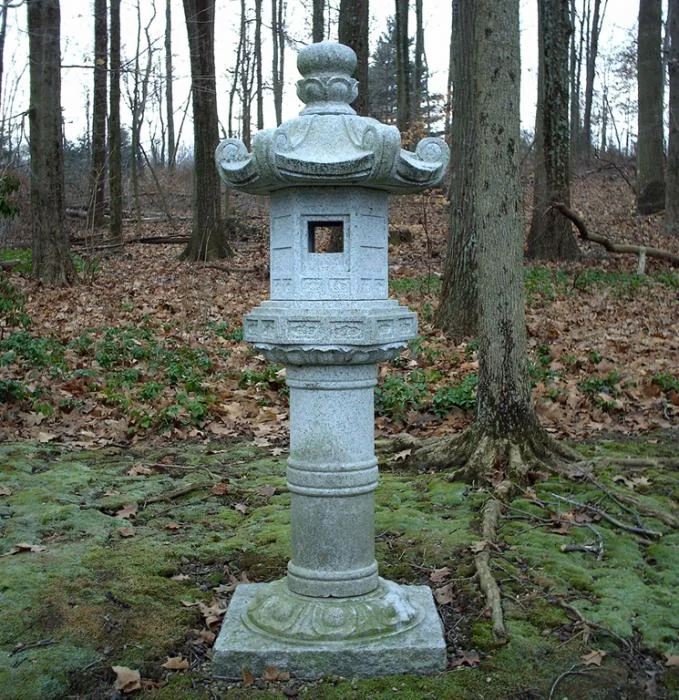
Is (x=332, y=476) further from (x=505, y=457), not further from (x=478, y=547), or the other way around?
(x=505, y=457)

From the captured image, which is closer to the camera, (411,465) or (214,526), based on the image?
(214,526)

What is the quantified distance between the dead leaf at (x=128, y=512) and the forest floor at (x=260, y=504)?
0.09 feet

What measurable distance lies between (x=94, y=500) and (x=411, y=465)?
2588 millimetres

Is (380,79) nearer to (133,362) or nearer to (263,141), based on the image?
(133,362)

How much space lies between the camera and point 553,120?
14.9m

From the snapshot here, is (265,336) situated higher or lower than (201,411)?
higher

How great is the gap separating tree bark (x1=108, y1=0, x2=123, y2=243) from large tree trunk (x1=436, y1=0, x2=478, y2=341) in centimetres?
1203

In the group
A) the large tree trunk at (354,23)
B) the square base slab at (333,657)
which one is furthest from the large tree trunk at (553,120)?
the square base slab at (333,657)

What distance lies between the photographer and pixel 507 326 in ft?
20.6

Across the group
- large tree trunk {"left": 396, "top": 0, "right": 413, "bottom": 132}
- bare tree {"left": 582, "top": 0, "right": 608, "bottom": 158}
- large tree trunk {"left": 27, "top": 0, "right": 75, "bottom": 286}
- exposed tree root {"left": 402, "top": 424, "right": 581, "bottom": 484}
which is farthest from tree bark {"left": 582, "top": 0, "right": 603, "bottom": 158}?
exposed tree root {"left": 402, "top": 424, "right": 581, "bottom": 484}

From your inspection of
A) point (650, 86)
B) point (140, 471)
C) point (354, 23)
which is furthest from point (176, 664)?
point (650, 86)

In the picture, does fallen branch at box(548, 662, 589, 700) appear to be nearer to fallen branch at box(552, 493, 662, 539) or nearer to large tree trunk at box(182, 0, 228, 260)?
fallen branch at box(552, 493, 662, 539)

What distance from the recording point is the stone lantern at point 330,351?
3.99 m

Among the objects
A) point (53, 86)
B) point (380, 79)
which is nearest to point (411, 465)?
point (53, 86)
